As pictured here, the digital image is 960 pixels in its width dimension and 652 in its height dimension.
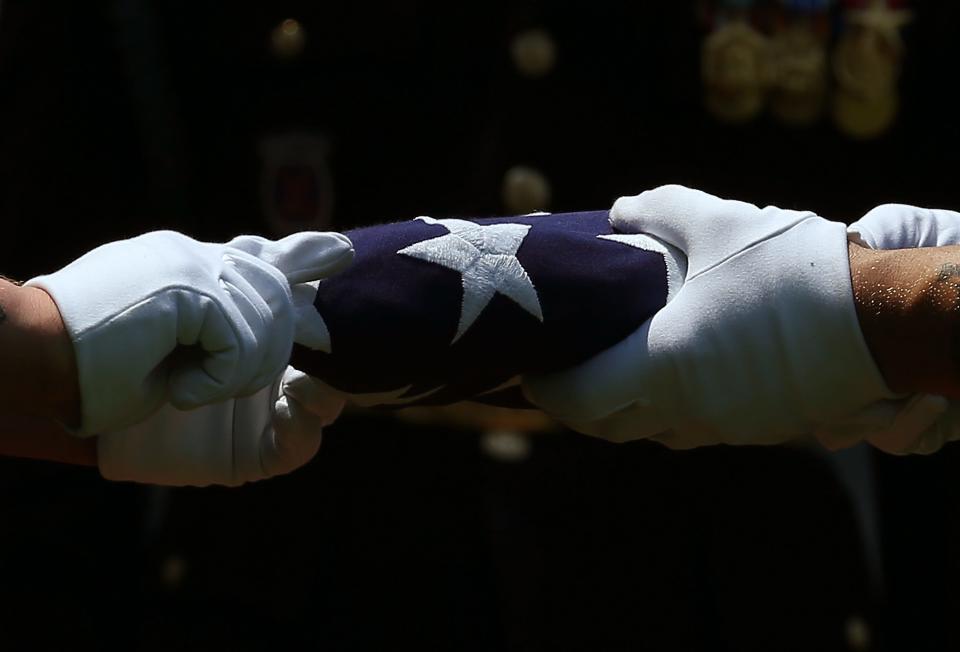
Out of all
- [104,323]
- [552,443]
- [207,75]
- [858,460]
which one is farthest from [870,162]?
[104,323]

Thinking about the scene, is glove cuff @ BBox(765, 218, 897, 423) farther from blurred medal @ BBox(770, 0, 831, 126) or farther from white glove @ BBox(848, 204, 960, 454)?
blurred medal @ BBox(770, 0, 831, 126)

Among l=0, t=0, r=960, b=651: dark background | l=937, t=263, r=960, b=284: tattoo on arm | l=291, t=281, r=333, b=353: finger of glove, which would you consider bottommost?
l=0, t=0, r=960, b=651: dark background

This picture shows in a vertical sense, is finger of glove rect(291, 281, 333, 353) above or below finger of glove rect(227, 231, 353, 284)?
below

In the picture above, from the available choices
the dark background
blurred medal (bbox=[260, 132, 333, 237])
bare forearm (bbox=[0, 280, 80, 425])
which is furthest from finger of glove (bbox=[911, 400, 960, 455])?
blurred medal (bbox=[260, 132, 333, 237])

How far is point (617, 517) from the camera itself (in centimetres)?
155

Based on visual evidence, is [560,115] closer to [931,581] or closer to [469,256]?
[931,581]

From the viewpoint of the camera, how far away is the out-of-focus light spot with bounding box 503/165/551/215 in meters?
1.53

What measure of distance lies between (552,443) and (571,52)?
13.5 inches

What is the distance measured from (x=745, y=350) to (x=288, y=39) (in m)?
0.87

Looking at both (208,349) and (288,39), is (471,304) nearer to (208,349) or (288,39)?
(208,349)

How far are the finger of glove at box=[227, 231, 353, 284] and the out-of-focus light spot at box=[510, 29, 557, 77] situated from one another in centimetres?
74

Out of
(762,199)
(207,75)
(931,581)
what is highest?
(207,75)

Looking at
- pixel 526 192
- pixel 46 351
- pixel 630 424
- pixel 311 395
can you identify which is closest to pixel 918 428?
pixel 630 424

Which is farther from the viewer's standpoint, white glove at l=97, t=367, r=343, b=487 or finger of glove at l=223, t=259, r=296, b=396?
white glove at l=97, t=367, r=343, b=487
